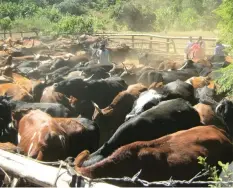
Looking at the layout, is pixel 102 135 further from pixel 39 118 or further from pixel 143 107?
pixel 39 118

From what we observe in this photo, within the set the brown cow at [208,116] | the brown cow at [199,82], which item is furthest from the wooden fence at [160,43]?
the brown cow at [208,116]

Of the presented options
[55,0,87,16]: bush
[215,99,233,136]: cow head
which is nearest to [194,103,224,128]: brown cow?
[215,99,233,136]: cow head

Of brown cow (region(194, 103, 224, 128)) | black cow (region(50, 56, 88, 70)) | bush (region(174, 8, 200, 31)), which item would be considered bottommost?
bush (region(174, 8, 200, 31))

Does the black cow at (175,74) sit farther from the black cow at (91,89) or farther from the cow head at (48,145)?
the cow head at (48,145)

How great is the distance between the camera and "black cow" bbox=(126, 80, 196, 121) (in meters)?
8.32

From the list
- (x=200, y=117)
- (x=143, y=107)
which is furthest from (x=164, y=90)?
(x=200, y=117)

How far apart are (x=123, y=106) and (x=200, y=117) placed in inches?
85.6

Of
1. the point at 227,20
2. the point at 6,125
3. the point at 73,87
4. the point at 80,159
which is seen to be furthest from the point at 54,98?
the point at 80,159

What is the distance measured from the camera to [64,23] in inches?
1116

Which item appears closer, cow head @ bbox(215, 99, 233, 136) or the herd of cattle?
the herd of cattle

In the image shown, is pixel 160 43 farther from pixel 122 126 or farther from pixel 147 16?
pixel 147 16

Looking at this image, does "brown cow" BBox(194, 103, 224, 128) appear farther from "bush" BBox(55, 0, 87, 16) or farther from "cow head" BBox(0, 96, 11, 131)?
"bush" BBox(55, 0, 87, 16)

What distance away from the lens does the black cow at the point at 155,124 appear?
588 centimetres

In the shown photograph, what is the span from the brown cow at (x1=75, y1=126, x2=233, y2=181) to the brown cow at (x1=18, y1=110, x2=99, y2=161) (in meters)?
0.82
